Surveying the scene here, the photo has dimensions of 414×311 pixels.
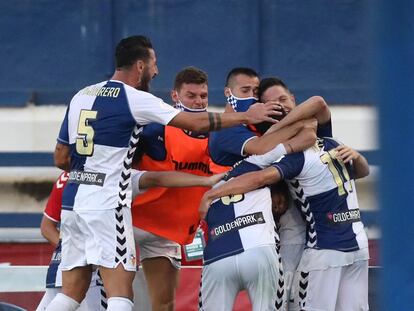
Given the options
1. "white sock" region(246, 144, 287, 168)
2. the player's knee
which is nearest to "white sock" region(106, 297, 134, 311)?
the player's knee

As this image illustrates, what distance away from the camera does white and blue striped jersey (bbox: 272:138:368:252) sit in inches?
196

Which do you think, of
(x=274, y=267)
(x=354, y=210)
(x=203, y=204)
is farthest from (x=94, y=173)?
(x=354, y=210)

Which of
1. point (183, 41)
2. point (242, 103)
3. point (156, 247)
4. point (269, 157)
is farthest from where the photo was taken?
point (183, 41)

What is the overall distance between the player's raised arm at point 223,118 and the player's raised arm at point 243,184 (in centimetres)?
27

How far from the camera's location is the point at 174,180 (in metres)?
5.07

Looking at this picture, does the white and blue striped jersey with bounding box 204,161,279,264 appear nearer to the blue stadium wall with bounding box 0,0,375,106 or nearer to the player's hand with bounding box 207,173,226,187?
the player's hand with bounding box 207,173,226,187

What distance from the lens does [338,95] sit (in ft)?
24.6

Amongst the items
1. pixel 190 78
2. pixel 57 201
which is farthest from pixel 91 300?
pixel 190 78

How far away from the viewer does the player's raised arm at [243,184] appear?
488cm

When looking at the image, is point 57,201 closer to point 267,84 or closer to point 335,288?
point 267,84

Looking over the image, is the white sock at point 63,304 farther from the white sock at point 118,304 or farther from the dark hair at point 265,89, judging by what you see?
the dark hair at point 265,89

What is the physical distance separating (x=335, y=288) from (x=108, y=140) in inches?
51.1

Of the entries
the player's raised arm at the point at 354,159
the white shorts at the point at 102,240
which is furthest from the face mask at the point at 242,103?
the white shorts at the point at 102,240

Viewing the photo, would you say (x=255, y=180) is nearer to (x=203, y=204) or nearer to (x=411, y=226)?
(x=203, y=204)
